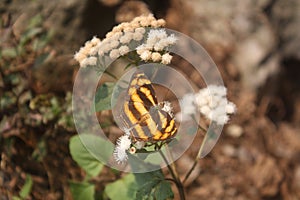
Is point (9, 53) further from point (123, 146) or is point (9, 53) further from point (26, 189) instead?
point (123, 146)

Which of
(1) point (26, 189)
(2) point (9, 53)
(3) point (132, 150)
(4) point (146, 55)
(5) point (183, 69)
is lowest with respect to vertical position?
(3) point (132, 150)

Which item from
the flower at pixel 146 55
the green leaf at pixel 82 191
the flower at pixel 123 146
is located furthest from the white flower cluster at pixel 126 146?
the green leaf at pixel 82 191

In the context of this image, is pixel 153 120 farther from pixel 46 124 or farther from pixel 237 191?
pixel 237 191

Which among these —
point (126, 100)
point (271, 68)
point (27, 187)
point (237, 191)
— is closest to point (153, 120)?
point (126, 100)

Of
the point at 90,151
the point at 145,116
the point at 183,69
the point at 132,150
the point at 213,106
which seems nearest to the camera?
the point at 145,116

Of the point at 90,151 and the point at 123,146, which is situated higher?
the point at 90,151

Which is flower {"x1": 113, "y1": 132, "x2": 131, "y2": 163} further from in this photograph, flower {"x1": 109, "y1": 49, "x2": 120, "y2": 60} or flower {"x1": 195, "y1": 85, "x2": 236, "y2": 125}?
flower {"x1": 195, "y1": 85, "x2": 236, "y2": 125}

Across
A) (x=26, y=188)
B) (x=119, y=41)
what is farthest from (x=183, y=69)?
(x=119, y=41)

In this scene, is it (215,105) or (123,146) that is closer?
(123,146)
